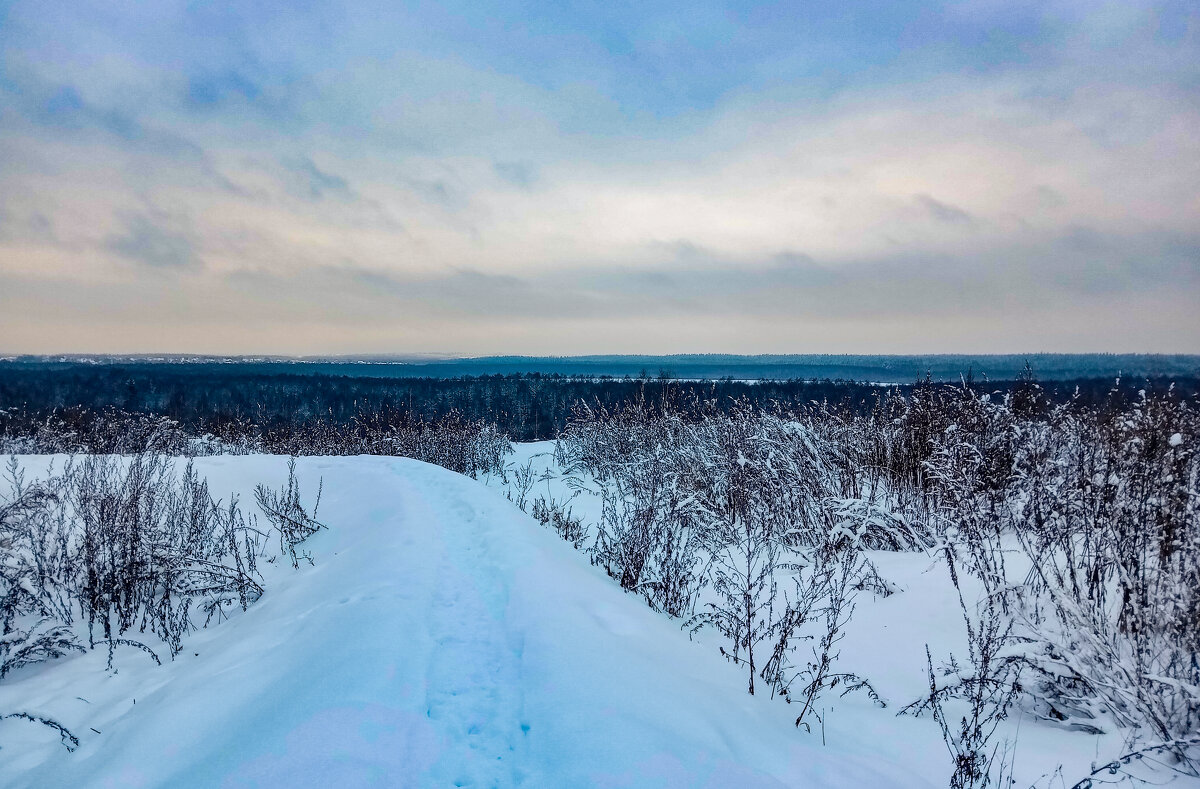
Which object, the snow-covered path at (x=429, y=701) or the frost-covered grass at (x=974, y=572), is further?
the frost-covered grass at (x=974, y=572)

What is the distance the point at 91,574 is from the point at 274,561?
6.65 ft

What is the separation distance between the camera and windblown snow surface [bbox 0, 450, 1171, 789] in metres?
2.21

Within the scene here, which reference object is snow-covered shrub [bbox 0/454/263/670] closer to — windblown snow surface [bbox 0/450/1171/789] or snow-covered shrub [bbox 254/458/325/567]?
windblown snow surface [bbox 0/450/1171/789]

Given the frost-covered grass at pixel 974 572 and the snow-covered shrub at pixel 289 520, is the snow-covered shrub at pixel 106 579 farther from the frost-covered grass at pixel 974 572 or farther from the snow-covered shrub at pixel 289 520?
the frost-covered grass at pixel 974 572

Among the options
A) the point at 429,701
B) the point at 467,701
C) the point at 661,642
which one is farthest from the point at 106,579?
the point at 661,642

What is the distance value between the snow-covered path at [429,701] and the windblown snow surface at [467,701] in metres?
0.01

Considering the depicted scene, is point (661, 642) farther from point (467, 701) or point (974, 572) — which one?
point (974, 572)

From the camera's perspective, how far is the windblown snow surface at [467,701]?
7.25 feet

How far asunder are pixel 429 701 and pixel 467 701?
0.63 feet

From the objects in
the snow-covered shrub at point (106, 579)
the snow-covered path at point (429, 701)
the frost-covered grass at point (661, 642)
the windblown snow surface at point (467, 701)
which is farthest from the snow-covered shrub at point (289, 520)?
the snow-covered path at point (429, 701)

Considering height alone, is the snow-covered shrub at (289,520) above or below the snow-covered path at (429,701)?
below

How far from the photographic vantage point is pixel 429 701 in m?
2.69

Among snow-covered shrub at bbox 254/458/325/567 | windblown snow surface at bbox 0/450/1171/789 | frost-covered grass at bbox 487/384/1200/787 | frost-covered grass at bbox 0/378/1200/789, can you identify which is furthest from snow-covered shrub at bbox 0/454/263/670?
frost-covered grass at bbox 487/384/1200/787

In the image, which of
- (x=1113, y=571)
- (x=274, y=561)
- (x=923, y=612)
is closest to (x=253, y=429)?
(x=274, y=561)
